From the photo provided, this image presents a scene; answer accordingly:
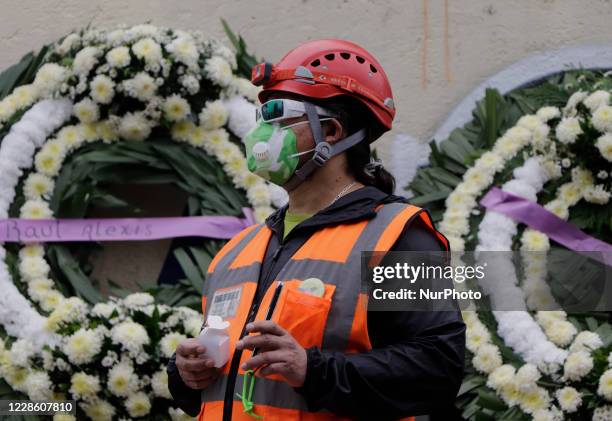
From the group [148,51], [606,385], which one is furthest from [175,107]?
[606,385]

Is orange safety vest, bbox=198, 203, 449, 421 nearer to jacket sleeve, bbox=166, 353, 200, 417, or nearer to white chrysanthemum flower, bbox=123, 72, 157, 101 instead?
jacket sleeve, bbox=166, 353, 200, 417

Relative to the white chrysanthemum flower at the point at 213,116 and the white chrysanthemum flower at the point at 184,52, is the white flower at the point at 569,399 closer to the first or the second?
the white chrysanthemum flower at the point at 213,116

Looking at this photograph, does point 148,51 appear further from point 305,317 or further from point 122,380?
point 305,317

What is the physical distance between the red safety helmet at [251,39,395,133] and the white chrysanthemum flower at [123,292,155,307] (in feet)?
5.78

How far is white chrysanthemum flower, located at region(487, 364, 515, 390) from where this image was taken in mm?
4238

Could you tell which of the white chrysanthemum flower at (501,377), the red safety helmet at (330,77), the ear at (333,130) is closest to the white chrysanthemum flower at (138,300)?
the white chrysanthemum flower at (501,377)

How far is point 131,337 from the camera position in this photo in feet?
14.5

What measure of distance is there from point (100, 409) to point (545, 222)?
2.04 metres

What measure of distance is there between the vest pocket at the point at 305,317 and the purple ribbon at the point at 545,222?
7.15 feet

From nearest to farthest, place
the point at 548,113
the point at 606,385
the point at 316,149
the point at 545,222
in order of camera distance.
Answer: the point at 316,149 < the point at 606,385 < the point at 545,222 < the point at 548,113

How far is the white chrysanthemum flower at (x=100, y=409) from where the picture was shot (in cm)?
445

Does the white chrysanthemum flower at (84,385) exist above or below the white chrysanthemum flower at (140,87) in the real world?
below

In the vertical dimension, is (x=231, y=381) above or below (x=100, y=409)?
below

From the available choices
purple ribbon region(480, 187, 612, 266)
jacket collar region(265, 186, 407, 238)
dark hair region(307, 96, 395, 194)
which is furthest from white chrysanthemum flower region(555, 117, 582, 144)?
jacket collar region(265, 186, 407, 238)
